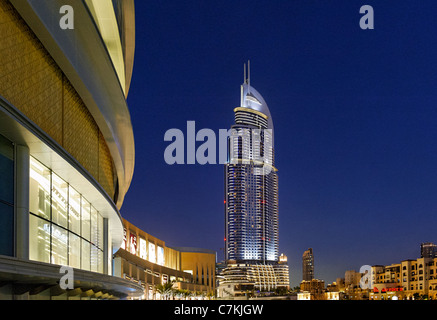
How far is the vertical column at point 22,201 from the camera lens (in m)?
13.1

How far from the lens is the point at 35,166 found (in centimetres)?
1506

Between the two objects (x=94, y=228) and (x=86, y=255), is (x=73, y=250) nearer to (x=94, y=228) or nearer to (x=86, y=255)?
(x=86, y=255)

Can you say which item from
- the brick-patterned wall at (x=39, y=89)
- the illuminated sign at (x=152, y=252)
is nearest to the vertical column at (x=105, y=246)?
the brick-patterned wall at (x=39, y=89)

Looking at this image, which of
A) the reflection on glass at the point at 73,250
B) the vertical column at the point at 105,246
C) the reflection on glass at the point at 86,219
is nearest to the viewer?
the reflection on glass at the point at 73,250

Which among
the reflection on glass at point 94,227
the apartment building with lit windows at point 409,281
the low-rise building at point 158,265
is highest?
the reflection on glass at point 94,227

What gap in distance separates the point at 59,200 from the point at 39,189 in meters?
2.47

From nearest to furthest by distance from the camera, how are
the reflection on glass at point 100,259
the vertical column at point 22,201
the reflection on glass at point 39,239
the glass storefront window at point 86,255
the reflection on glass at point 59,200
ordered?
1. the vertical column at point 22,201
2. the reflection on glass at point 39,239
3. the reflection on glass at point 59,200
4. the glass storefront window at point 86,255
5. the reflection on glass at point 100,259

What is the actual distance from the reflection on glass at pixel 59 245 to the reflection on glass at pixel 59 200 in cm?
26

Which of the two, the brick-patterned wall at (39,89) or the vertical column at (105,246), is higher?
the brick-patterned wall at (39,89)

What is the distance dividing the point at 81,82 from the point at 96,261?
33.8ft

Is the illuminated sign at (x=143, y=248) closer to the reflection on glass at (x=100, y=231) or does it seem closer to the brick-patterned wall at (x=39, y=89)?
the reflection on glass at (x=100, y=231)

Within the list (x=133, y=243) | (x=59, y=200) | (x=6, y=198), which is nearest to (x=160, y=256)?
(x=133, y=243)

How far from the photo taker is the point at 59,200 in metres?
17.8

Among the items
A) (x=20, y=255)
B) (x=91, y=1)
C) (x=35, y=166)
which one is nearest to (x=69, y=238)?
(x=35, y=166)
